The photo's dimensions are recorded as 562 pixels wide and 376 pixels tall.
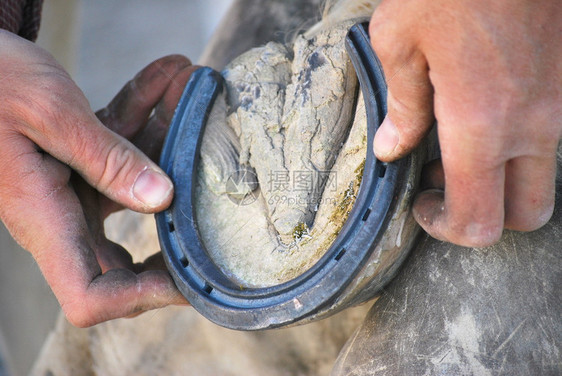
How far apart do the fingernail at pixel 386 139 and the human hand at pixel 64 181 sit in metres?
0.40

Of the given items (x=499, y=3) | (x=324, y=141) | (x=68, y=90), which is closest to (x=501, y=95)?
(x=499, y=3)

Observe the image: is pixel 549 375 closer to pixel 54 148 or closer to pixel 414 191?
pixel 414 191

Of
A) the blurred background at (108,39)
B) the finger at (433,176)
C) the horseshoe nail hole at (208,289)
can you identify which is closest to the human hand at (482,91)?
the finger at (433,176)

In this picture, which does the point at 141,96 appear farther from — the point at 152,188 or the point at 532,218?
the point at 532,218

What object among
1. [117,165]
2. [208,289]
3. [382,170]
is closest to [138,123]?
[117,165]

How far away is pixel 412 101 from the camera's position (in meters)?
0.66

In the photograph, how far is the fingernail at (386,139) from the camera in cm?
73

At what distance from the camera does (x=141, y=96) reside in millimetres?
1234

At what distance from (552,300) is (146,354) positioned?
42.6 inches

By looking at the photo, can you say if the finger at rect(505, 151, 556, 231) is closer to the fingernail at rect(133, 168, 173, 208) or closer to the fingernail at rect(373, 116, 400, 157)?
the fingernail at rect(373, 116, 400, 157)

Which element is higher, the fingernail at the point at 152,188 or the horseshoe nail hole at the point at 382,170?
the fingernail at the point at 152,188

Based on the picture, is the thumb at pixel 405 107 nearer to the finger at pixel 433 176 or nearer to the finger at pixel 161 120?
the finger at pixel 433 176

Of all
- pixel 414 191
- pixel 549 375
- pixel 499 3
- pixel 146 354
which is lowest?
pixel 146 354

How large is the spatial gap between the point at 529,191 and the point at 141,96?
0.88 metres
